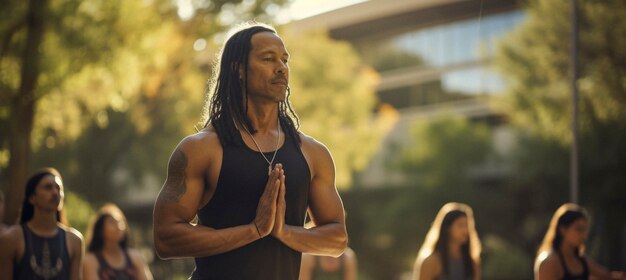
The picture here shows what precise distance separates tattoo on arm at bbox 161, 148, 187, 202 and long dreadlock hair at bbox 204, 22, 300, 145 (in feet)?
0.53

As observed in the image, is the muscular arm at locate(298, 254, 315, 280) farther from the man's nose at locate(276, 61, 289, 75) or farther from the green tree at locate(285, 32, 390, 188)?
the green tree at locate(285, 32, 390, 188)

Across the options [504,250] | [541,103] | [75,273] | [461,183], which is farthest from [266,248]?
[461,183]

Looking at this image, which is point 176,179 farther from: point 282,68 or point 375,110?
point 375,110

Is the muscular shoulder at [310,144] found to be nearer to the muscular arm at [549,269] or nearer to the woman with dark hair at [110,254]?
the muscular arm at [549,269]

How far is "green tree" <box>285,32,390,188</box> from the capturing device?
4453 cm

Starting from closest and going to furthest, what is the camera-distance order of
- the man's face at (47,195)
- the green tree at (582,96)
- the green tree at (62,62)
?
the man's face at (47,195) → the green tree at (62,62) → the green tree at (582,96)

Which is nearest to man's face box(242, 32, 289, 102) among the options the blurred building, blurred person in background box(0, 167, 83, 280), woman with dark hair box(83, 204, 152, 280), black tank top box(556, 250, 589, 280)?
blurred person in background box(0, 167, 83, 280)

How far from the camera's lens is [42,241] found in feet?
31.3

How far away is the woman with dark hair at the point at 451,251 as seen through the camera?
1142 centimetres

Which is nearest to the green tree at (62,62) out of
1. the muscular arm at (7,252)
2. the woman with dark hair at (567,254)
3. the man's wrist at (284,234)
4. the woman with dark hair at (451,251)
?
the woman with dark hair at (451,251)

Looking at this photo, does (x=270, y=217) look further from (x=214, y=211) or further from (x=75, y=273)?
(x=75, y=273)

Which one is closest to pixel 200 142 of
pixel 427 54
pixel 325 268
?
pixel 325 268

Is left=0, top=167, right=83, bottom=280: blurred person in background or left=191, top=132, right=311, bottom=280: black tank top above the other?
left=191, top=132, right=311, bottom=280: black tank top

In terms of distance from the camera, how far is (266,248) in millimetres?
4727
